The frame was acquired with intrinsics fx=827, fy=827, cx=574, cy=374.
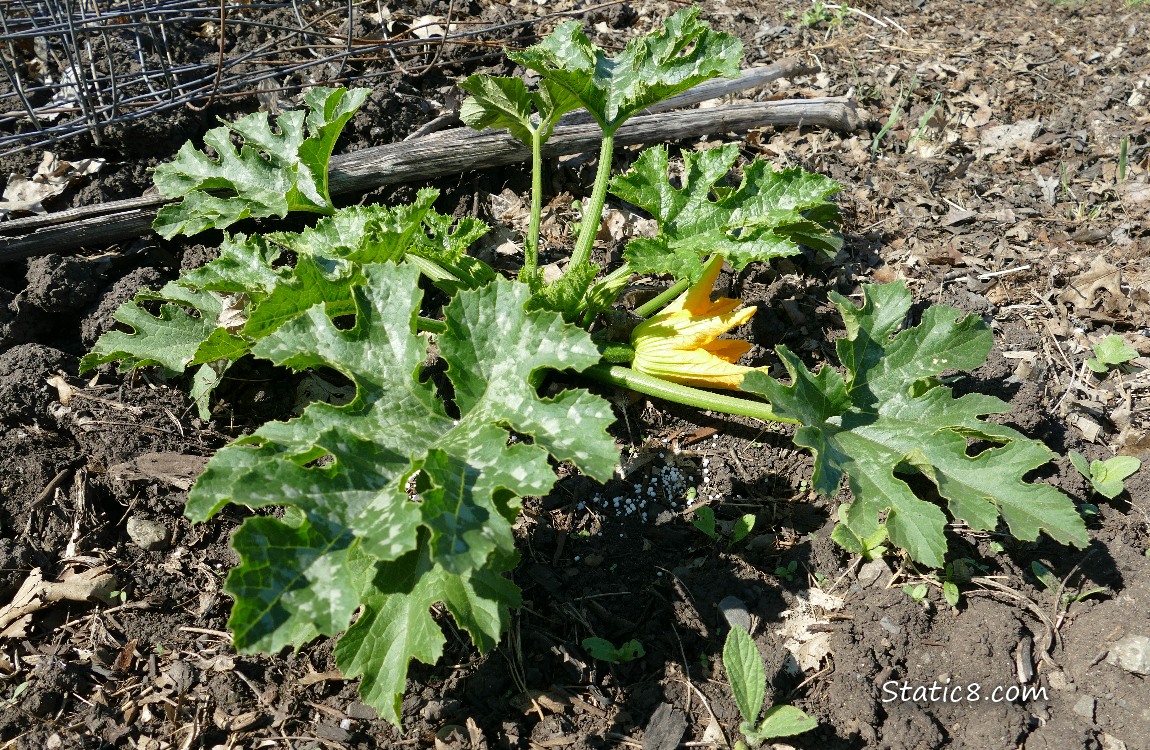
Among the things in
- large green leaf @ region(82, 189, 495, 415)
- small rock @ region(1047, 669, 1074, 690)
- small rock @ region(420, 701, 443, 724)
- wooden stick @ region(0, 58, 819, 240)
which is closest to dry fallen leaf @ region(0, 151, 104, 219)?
wooden stick @ region(0, 58, 819, 240)

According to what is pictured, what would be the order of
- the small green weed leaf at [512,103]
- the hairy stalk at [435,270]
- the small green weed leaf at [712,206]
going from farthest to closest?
the small green weed leaf at [512,103] → the hairy stalk at [435,270] → the small green weed leaf at [712,206]

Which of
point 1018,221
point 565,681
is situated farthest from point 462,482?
point 1018,221

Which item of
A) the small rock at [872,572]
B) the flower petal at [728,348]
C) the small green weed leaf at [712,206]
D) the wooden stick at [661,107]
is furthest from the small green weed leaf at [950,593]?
the wooden stick at [661,107]

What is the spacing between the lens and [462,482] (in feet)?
7.07

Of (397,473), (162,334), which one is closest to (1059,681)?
(397,473)

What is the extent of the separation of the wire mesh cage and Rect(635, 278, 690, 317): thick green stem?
1.89m

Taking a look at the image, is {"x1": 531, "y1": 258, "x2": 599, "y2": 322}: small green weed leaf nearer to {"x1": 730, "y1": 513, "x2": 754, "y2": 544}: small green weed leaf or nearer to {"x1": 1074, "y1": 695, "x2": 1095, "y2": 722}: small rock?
{"x1": 730, "y1": 513, "x2": 754, "y2": 544}: small green weed leaf

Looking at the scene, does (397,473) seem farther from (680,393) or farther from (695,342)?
(695,342)

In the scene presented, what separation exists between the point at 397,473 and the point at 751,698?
1.17 m

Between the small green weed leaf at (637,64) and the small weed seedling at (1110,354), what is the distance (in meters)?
1.84

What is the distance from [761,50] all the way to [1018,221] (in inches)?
70.0

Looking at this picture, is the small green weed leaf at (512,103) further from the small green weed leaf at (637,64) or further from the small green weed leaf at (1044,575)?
the small green weed leaf at (1044,575)

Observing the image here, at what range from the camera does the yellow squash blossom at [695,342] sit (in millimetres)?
2973

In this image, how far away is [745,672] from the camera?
235 cm
